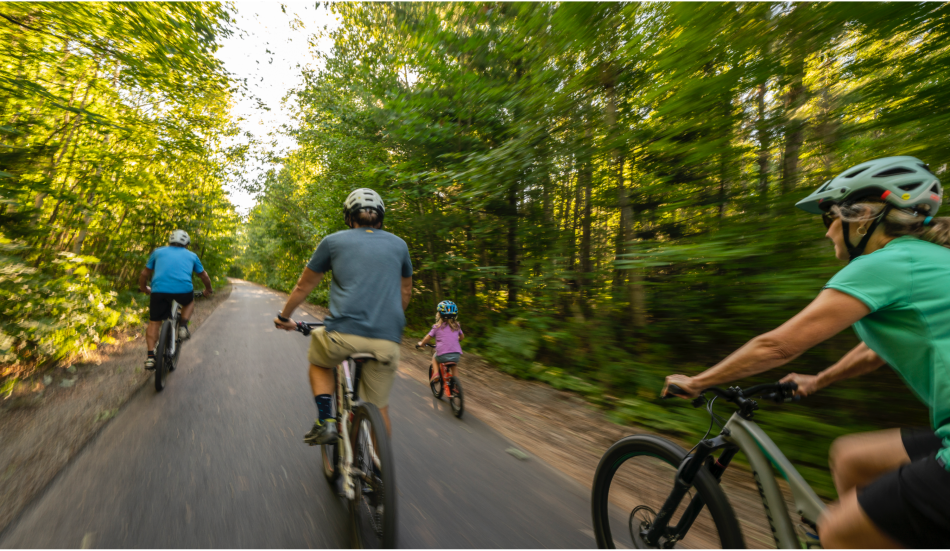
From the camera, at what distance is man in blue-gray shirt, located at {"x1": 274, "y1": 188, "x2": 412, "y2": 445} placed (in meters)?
2.65

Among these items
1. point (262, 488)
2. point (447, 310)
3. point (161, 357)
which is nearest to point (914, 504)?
point (262, 488)

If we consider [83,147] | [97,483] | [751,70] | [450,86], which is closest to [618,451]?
[97,483]

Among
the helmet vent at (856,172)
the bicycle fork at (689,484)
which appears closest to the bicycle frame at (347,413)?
the bicycle fork at (689,484)

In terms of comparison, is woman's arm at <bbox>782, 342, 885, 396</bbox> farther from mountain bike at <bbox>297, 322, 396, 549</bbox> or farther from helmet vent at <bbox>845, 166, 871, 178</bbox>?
mountain bike at <bbox>297, 322, 396, 549</bbox>

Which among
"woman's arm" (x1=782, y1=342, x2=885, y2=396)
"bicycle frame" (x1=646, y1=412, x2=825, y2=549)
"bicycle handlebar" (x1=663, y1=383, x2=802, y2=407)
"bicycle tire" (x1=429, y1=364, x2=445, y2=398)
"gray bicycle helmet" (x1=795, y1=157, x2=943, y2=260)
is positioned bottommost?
"bicycle tire" (x1=429, y1=364, x2=445, y2=398)

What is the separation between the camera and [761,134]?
4.39 meters

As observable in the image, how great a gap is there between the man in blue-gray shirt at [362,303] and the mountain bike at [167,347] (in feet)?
12.4

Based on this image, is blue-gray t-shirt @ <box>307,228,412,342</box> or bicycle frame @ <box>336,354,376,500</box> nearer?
bicycle frame @ <box>336,354,376,500</box>

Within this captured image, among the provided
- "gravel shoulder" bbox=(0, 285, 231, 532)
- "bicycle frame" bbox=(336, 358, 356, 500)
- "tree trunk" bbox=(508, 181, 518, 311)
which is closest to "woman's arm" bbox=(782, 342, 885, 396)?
"bicycle frame" bbox=(336, 358, 356, 500)

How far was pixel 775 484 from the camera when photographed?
66.4 inches

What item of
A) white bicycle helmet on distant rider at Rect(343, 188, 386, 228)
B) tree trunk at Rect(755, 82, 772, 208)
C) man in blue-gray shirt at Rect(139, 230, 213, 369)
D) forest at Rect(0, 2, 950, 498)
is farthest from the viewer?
man in blue-gray shirt at Rect(139, 230, 213, 369)

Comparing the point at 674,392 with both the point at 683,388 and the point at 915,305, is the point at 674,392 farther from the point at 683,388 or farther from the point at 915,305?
the point at 915,305

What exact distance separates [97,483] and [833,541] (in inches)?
181

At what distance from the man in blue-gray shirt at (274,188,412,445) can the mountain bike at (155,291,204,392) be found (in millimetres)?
3774
